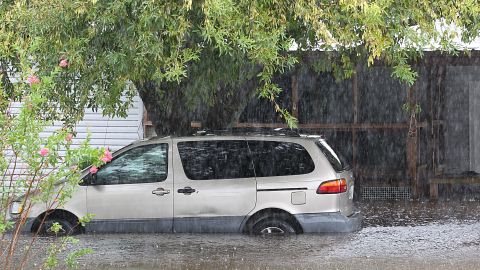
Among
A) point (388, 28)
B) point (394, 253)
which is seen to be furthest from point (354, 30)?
point (394, 253)

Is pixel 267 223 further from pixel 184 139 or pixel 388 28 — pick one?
pixel 388 28

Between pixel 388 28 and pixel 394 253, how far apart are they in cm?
282

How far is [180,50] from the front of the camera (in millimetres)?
8820

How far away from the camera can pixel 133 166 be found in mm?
11078

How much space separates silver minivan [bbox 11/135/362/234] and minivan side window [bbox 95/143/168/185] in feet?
0.04

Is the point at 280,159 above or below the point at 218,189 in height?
above

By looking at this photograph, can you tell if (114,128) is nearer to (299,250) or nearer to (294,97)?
(294,97)

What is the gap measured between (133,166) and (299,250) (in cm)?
245

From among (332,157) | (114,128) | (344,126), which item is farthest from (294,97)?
(332,157)

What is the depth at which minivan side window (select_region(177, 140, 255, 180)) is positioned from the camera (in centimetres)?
1097

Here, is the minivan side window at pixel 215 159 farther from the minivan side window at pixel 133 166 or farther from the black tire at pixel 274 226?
the black tire at pixel 274 226

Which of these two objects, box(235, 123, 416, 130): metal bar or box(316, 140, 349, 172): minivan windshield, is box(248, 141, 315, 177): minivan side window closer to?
box(316, 140, 349, 172): minivan windshield

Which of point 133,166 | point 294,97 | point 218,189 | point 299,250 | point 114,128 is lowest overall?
point 299,250

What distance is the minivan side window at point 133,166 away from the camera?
36.3 ft
